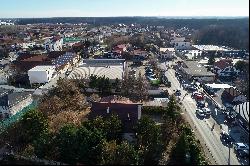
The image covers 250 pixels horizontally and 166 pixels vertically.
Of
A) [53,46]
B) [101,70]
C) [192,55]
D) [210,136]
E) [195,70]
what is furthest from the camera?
[53,46]

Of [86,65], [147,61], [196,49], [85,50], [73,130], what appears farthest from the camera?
[196,49]

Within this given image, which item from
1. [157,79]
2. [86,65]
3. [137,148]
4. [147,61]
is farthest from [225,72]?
[137,148]

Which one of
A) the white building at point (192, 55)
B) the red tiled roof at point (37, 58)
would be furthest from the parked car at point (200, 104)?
the white building at point (192, 55)

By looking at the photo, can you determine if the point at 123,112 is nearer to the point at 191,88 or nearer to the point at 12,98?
the point at 12,98

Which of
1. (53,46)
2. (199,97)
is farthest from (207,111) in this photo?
(53,46)

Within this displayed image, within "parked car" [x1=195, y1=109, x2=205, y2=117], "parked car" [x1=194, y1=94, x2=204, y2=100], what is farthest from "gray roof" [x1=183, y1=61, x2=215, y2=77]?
"parked car" [x1=195, y1=109, x2=205, y2=117]

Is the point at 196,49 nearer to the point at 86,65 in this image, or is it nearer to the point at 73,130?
the point at 86,65

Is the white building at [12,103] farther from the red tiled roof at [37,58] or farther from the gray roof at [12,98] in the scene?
the red tiled roof at [37,58]

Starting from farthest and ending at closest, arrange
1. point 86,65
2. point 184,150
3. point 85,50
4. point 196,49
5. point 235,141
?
point 196,49
point 85,50
point 86,65
point 235,141
point 184,150
